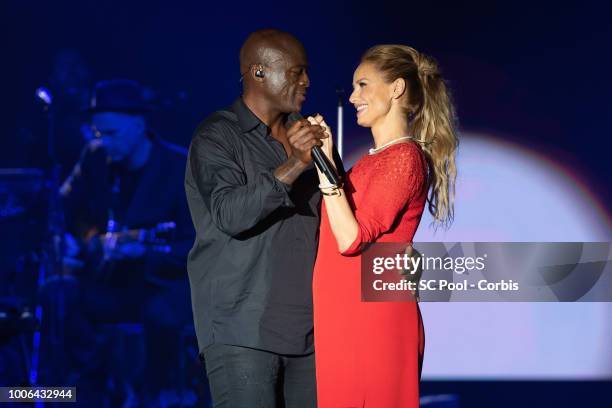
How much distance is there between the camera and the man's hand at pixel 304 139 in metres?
1.98

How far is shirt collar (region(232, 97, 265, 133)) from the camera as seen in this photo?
2229 millimetres

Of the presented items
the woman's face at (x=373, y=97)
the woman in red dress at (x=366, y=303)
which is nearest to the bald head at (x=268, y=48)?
the woman's face at (x=373, y=97)

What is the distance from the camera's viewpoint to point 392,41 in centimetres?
390

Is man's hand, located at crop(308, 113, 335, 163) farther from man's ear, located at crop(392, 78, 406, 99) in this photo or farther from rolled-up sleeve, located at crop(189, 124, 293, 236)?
man's ear, located at crop(392, 78, 406, 99)

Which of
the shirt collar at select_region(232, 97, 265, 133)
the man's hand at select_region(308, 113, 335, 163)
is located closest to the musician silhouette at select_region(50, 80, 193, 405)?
the shirt collar at select_region(232, 97, 265, 133)

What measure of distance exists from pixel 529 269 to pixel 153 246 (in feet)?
5.24

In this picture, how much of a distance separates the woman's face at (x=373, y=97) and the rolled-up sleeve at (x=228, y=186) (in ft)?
1.00

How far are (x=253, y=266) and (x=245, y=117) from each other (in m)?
0.38

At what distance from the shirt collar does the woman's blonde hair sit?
33cm

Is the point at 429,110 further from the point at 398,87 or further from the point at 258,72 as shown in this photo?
the point at 258,72

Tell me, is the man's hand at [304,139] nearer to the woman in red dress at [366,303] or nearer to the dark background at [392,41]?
the woman in red dress at [366,303]

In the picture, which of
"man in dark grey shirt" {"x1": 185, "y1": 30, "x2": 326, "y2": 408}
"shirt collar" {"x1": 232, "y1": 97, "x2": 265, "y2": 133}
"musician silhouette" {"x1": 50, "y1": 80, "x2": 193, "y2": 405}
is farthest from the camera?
"musician silhouette" {"x1": 50, "y1": 80, "x2": 193, "y2": 405}

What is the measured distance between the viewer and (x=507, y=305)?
402 cm

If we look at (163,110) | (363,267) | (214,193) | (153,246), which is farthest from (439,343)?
(214,193)
